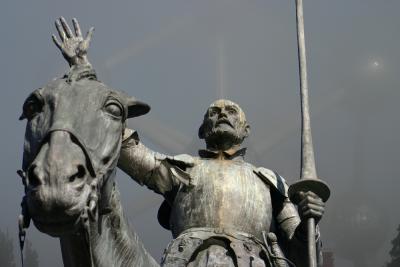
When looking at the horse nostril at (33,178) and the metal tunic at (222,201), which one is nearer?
the horse nostril at (33,178)

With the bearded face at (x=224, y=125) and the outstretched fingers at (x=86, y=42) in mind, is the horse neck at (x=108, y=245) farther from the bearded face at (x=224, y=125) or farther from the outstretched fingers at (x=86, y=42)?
the bearded face at (x=224, y=125)

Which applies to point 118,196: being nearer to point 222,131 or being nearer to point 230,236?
point 230,236

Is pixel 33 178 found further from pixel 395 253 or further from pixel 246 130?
pixel 395 253

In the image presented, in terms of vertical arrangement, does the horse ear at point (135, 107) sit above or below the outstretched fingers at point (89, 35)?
below

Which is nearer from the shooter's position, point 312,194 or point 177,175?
point 312,194

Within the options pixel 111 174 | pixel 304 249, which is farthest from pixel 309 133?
pixel 111 174

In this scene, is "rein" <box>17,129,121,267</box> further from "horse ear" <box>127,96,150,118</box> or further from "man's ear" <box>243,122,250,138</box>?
"man's ear" <box>243,122,250,138</box>

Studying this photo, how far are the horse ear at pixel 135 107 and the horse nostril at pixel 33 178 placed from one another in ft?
3.67

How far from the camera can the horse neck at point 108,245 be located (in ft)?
15.3

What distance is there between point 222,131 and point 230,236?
152cm

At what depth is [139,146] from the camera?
7.29 meters

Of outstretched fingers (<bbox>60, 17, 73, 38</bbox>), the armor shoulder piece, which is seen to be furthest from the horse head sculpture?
the armor shoulder piece

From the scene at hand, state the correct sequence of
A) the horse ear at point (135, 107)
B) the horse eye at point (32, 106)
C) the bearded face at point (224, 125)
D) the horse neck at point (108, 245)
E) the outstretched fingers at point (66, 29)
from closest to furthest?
1. the horse eye at point (32, 106)
2. the horse neck at point (108, 245)
3. the horse ear at point (135, 107)
4. the outstretched fingers at point (66, 29)
5. the bearded face at point (224, 125)

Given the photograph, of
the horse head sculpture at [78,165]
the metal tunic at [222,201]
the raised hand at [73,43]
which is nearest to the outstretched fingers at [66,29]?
the raised hand at [73,43]
